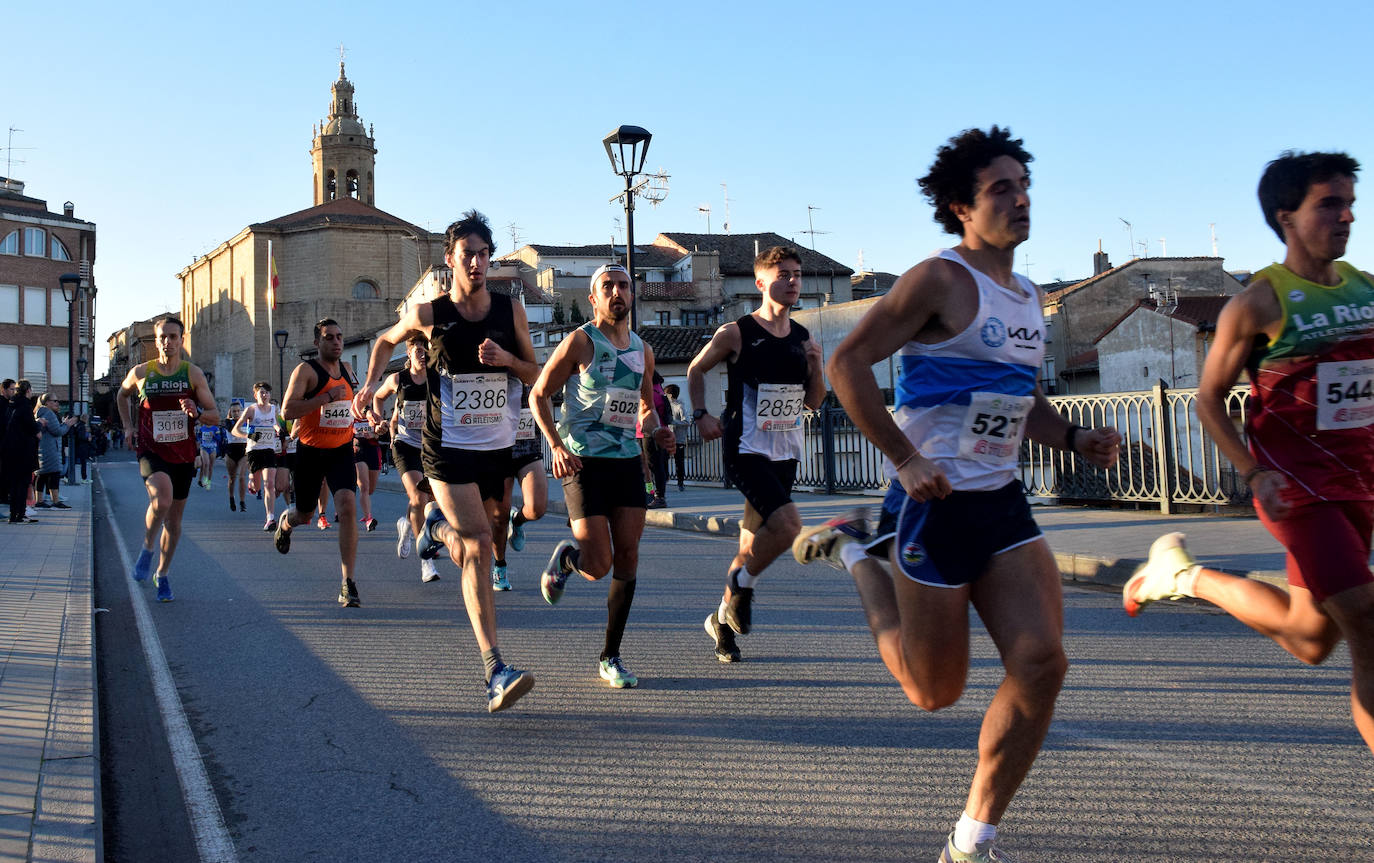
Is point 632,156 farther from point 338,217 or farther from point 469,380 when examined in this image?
point 338,217

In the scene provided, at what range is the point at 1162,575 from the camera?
427 centimetres

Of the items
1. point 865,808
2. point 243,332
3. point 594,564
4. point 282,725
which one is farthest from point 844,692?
point 243,332

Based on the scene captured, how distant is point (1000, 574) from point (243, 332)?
9330cm

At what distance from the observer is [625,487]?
579cm

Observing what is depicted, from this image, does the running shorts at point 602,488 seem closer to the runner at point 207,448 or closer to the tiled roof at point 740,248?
the runner at point 207,448

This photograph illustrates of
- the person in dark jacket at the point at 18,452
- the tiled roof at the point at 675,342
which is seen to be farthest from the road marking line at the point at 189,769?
the tiled roof at the point at 675,342

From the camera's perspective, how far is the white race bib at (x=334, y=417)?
9164mm

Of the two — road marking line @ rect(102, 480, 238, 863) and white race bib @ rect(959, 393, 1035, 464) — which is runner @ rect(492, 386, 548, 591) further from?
white race bib @ rect(959, 393, 1035, 464)

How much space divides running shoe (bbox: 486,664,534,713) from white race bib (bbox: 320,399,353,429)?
176 inches

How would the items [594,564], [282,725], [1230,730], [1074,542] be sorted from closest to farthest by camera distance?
1. [1230,730]
2. [282,725]
3. [594,564]
4. [1074,542]

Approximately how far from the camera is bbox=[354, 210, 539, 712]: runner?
577cm

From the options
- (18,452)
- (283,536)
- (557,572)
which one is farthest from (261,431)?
(557,572)

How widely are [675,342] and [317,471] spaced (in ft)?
131

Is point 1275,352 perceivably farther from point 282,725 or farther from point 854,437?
point 854,437
